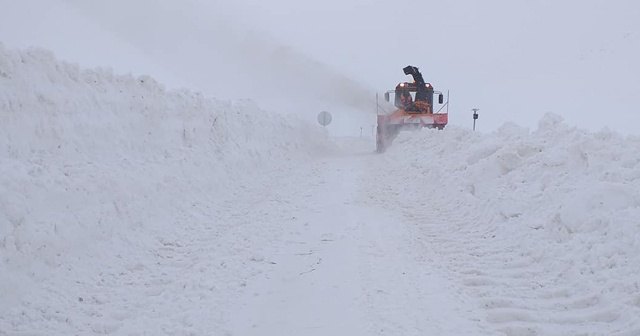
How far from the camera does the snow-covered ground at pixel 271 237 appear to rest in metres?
4.72

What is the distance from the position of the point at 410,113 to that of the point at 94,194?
18.9 metres

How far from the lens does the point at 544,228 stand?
6.51 metres

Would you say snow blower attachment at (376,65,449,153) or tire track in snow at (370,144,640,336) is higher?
snow blower attachment at (376,65,449,153)

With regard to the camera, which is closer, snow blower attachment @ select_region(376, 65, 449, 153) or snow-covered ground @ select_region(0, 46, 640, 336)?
snow-covered ground @ select_region(0, 46, 640, 336)

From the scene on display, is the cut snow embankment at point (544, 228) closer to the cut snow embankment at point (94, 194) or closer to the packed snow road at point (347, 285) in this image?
the packed snow road at point (347, 285)

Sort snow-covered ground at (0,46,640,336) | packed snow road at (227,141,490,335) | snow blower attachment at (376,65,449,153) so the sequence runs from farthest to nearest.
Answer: snow blower attachment at (376,65,449,153), snow-covered ground at (0,46,640,336), packed snow road at (227,141,490,335)

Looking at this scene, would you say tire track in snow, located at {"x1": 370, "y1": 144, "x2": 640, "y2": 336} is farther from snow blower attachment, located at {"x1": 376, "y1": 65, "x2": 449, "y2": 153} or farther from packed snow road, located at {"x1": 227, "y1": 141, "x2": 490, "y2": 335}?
snow blower attachment, located at {"x1": 376, "y1": 65, "x2": 449, "y2": 153}

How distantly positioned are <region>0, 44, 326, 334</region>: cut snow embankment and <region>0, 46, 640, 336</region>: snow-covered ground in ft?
0.08

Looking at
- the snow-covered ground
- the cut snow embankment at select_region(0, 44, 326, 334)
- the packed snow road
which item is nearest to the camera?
the packed snow road

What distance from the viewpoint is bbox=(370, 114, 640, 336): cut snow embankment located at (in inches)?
183

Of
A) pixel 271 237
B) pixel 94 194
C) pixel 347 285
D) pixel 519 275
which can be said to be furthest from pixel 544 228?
pixel 94 194

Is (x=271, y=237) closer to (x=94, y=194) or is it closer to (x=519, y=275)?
(x=94, y=194)

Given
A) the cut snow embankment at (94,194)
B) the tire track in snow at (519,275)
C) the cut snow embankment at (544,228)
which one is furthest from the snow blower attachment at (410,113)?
the tire track in snow at (519,275)

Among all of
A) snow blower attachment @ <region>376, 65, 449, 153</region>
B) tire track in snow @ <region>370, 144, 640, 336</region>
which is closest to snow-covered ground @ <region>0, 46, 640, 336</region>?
tire track in snow @ <region>370, 144, 640, 336</region>
